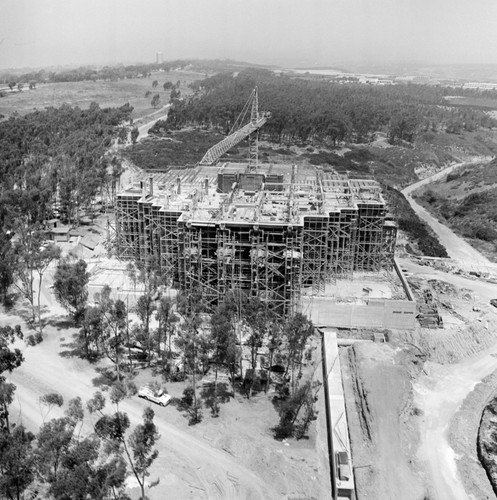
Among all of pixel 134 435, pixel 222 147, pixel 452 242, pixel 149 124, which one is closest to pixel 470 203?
pixel 452 242

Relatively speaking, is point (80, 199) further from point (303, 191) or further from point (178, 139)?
point (178, 139)

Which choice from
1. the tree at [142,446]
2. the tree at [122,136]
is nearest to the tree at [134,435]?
the tree at [142,446]

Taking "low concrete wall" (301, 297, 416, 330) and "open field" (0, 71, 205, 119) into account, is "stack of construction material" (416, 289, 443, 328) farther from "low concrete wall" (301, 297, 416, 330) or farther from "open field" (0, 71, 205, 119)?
"open field" (0, 71, 205, 119)

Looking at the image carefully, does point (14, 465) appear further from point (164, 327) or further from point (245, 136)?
point (245, 136)

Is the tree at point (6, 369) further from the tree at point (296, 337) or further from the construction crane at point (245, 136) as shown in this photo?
the construction crane at point (245, 136)

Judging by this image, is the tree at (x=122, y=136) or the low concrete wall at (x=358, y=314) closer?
the low concrete wall at (x=358, y=314)

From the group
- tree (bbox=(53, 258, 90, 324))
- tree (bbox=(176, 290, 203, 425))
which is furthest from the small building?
tree (bbox=(176, 290, 203, 425))
